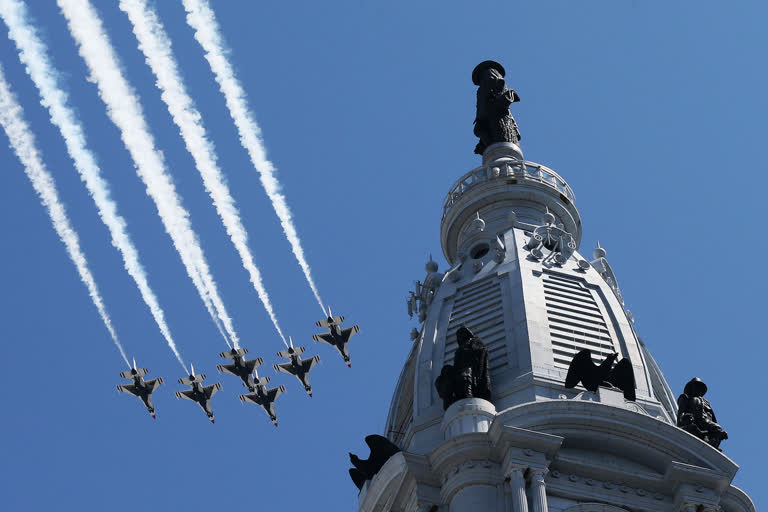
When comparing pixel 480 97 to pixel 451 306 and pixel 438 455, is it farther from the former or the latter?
pixel 438 455

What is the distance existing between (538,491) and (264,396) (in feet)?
137

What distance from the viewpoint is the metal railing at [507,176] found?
80375 millimetres

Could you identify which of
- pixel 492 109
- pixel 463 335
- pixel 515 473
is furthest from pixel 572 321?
pixel 492 109

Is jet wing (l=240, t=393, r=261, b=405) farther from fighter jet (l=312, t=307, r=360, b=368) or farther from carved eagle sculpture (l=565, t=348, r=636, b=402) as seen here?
carved eagle sculpture (l=565, t=348, r=636, b=402)

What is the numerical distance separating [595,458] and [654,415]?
4.71 meters

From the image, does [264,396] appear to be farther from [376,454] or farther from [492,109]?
[376,454]

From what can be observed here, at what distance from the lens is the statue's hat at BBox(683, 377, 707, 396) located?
218ft

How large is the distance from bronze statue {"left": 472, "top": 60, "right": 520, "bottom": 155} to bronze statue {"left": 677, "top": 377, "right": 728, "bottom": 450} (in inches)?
968

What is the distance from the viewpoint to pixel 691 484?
60125 millimetres

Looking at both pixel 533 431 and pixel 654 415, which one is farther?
pixel 654 415

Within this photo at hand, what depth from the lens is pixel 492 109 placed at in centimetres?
8975

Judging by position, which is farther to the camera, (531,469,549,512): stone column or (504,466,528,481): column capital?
(504,466,528,481): column capital

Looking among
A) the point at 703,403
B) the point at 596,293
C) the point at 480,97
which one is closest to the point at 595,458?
the point at 703,403

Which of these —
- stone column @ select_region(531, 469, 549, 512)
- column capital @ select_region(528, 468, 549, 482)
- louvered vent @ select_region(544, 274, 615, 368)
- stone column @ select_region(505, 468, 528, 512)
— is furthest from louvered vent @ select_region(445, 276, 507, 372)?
stone column @ select_region(505, 468, 528, 512)
